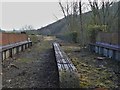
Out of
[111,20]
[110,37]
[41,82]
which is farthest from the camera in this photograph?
[111,20]

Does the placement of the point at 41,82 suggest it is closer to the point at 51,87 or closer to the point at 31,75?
the point at 51,87

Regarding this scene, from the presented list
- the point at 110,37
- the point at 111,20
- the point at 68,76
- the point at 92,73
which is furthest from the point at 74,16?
the point at 68,76

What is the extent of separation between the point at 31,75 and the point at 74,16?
28.5m


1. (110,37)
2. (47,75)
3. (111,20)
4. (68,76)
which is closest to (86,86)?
(68,76)

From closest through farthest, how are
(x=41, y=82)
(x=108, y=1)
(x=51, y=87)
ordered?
(x=51, y=87) < (x=41, y=82) < (x=108, y=1)

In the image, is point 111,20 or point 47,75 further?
point 111,20

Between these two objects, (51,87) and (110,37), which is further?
(110,37)

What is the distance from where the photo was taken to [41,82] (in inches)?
261

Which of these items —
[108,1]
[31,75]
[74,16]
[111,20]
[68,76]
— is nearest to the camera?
[68,76]

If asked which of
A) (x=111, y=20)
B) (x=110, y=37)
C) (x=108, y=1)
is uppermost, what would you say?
(x=108, y=1)

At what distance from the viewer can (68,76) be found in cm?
542

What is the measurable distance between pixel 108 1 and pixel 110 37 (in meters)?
11.1

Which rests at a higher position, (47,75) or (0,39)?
(0,39)

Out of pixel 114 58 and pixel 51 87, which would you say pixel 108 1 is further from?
pixel 51 87
